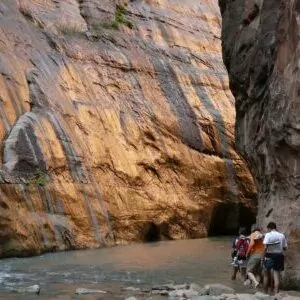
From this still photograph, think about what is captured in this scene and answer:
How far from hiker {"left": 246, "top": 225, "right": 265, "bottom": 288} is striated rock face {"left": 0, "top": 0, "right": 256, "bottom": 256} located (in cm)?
824

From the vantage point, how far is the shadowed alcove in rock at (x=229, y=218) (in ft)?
97.8

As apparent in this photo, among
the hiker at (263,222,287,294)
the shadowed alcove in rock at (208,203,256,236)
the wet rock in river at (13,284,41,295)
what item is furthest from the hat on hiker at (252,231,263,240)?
the shadowed alcove in rock at (208,203,256,236)

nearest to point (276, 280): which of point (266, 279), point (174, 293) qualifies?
point (266, 279)

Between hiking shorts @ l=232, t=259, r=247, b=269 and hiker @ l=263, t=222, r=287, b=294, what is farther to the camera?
hiking shorts @ l=232, t=259, r=247, b=269

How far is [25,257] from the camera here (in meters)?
20.1

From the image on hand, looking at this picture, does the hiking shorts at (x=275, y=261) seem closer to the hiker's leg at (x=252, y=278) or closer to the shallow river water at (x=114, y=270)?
the hiker's leg at (x=252, y=278)

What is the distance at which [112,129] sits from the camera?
86.6 ft

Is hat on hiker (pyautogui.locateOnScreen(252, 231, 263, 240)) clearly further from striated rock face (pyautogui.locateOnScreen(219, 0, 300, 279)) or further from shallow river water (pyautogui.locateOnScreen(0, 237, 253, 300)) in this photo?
shallow river water (pyautogui.locateOnScreen(0, 237, 253, 300))

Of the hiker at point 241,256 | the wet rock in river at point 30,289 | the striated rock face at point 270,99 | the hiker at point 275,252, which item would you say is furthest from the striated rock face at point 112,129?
the hiker at point 275,252

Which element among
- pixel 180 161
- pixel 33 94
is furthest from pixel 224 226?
pixel 33 94

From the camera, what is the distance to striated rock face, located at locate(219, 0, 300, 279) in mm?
14039

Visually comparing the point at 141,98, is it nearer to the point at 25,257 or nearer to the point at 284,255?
the point at 25,257

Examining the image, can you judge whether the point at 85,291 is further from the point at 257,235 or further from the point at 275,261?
the point at 257,235

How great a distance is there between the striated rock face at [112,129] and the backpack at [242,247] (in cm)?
768
